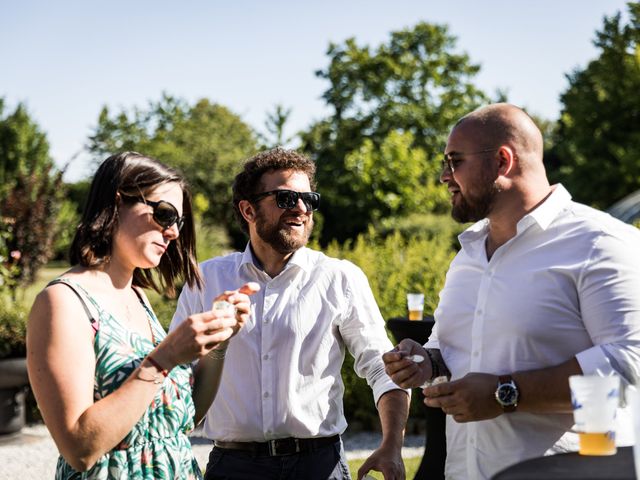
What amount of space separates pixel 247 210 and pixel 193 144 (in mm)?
29085

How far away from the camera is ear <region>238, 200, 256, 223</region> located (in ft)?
12.9

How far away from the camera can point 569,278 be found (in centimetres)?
290

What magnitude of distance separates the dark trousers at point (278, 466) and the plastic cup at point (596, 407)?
1.44 m

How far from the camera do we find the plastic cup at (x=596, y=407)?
85.7 inches

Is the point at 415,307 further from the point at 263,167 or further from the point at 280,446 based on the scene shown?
the point at 280,446

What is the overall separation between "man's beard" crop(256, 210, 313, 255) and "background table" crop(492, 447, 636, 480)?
69.8 inches

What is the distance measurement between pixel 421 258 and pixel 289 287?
18.7 ft

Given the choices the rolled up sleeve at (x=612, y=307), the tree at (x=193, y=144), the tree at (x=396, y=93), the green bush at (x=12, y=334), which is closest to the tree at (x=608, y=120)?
the tree at (x=396, y=93)

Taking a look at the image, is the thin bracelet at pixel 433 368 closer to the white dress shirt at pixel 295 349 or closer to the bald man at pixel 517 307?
the bald man at pixel 517 307

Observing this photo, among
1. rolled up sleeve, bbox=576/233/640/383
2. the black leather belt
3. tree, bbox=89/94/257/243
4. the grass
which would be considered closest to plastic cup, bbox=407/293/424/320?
the grass

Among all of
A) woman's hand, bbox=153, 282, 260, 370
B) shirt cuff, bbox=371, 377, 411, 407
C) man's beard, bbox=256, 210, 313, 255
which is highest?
man's beard, bbox=256, 210, 313, 255

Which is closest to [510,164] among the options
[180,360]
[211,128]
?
[180,360]

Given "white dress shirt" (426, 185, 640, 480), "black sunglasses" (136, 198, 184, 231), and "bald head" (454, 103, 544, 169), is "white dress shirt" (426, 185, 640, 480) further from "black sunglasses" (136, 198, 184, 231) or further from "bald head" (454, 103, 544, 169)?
"black sunglasses" (136, 198, 184, 231)

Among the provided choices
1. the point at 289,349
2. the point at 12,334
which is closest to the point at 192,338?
the point at 289,349
